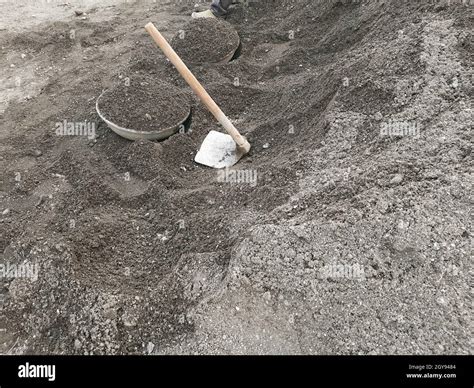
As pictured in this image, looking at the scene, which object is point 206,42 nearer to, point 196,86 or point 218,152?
point 196,86

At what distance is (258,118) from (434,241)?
7.31 ft

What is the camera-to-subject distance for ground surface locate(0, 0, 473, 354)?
2139mm

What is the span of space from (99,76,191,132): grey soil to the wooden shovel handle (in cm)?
45

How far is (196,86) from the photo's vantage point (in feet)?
11.1

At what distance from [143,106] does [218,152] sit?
797mm

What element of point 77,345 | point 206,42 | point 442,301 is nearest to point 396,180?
point 442,301

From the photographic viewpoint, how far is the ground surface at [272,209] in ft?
7.02

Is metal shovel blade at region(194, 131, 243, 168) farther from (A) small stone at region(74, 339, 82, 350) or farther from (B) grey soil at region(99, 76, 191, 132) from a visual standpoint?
(A) small stone at region(74, 339, 82, 350)

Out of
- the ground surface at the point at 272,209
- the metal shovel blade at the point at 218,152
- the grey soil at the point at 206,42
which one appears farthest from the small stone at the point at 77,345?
the grey soil at the point at 206,42

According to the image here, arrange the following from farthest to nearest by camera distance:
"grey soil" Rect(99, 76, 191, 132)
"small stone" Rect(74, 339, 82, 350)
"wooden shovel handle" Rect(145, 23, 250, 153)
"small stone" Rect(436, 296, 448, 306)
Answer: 1. "grey soil" Rect(99, 76, 191, 132)
2. "wooden shovel handle" Rect(145, 23, 250, 153)
3. "small stone" Rect(74, 339, 82, 350)
4. "small stone" Rect(436, 296, 448, 306)

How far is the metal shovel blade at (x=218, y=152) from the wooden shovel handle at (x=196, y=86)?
9cm

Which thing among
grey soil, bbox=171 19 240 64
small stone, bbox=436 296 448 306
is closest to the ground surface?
small stone, bbox=436 296 448 306

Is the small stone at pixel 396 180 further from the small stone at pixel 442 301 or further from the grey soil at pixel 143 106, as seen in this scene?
the grey soil at pixel 143 106

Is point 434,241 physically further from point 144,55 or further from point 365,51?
point 144,55
